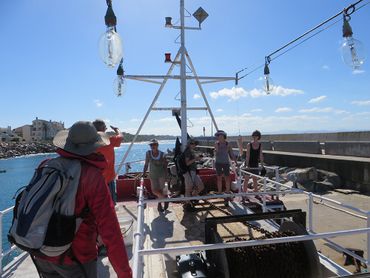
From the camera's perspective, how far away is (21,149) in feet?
385

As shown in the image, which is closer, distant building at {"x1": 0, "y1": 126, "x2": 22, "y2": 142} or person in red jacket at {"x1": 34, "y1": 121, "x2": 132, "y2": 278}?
person in red jacket at {"x1": 34, "y1": 121, "x2": 132, "y2": 278}

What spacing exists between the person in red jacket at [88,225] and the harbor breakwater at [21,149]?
110487mm

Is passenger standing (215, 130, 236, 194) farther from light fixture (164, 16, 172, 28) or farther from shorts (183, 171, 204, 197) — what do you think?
light fixture (164, 16, 172, 28)

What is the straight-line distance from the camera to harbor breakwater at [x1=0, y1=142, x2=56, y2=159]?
352 feet

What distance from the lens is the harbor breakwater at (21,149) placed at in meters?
107

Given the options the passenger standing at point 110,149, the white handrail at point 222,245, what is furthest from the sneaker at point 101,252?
the white handrail at point 222,245

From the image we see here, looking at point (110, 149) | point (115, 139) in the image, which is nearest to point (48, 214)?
point (110, 149)

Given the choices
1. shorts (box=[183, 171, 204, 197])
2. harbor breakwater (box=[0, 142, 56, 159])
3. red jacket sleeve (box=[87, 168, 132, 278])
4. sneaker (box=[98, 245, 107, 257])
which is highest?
red jacket sleeve (box=[87, 168, 132, 278])

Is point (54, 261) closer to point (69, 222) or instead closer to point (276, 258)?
point (69, 222)

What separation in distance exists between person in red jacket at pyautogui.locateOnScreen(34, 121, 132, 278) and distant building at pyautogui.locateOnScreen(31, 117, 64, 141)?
14944 cm

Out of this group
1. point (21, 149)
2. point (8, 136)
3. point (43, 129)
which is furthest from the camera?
point (43, 129)

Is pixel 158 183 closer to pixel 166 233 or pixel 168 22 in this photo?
pixel 166 233

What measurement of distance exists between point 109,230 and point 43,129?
154452mm

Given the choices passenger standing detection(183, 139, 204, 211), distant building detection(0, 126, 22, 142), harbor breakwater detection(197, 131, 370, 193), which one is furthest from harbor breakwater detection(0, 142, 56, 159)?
passenger standing detection(183, 139, 204, 211)
